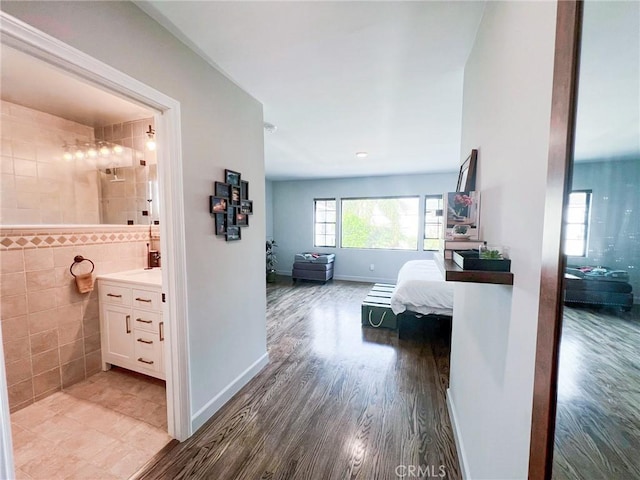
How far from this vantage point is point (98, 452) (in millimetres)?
1583

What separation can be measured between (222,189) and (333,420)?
186cm

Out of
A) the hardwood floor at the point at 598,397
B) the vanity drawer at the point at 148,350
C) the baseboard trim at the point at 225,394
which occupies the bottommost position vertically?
the baseboard trim at the point at 225,394

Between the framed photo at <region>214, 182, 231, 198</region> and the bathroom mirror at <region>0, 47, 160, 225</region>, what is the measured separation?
34.0 inches

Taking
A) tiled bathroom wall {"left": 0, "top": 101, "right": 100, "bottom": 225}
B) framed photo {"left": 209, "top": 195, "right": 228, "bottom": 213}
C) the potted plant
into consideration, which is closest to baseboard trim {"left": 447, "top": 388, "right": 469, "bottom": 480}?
framed photo {"left": 209, "top": 195, "right": 228, "bottom": 213}

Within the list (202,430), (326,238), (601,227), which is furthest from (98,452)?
(326,238)

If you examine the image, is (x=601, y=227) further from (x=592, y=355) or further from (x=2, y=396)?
(x=2, y=396)

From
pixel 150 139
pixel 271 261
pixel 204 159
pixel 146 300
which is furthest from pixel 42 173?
pixel 271 261

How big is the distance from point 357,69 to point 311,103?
2.09 feet

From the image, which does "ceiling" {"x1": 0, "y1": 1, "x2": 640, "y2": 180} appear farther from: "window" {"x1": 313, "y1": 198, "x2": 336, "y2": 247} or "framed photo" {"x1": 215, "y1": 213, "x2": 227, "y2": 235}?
"window" {"x1": 313, "y1": 198, "x2": 336, "y2": 247}

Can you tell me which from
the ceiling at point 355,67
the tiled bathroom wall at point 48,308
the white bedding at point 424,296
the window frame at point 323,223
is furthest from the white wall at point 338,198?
the tiled bathroom wall at point 48,308

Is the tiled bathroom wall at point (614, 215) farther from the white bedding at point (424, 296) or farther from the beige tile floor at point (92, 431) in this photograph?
the white bedding at point (424, 296)

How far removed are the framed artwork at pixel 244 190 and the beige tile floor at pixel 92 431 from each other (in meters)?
1.75

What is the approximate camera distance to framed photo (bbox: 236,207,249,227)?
2.11m

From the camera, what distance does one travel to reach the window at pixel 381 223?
5.90 meters
